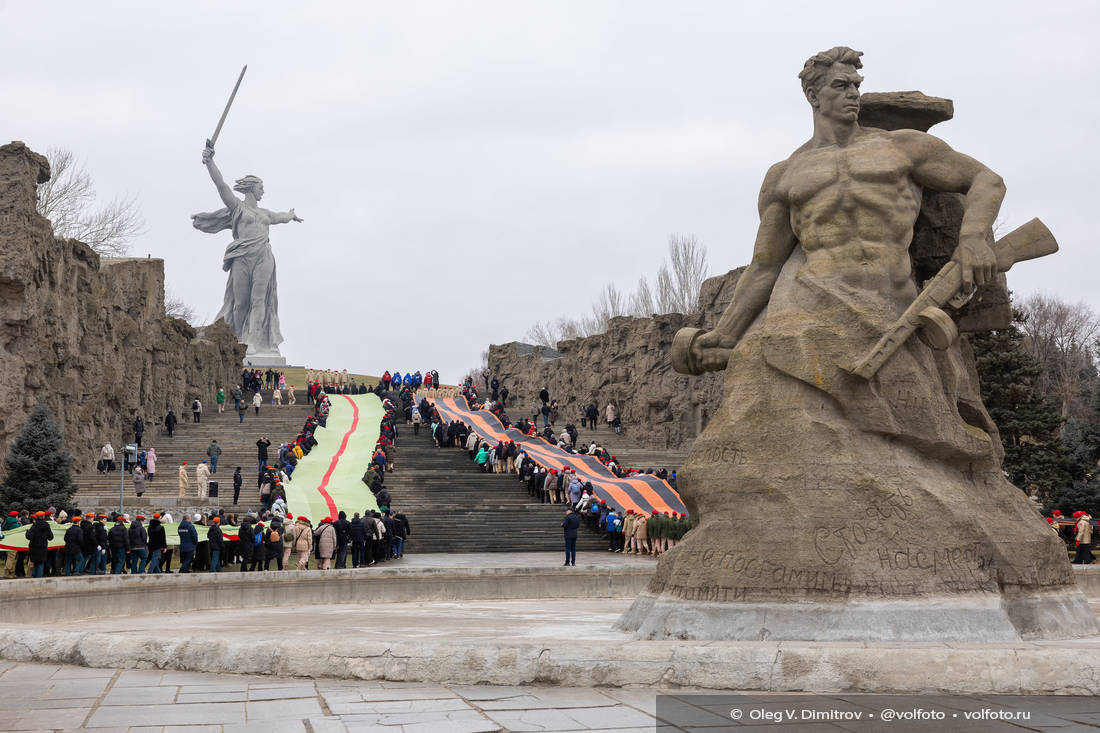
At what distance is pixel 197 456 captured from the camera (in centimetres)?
3303

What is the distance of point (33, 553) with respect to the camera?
48.3ft

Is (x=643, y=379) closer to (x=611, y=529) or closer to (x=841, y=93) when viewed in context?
(x=611, y=529)

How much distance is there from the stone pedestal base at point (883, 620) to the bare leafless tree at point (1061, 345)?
146 ft

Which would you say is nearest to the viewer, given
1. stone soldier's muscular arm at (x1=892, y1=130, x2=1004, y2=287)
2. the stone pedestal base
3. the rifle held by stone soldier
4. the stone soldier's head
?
the stone pedestal base

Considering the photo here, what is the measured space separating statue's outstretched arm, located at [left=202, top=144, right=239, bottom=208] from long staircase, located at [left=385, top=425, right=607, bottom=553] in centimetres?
3686

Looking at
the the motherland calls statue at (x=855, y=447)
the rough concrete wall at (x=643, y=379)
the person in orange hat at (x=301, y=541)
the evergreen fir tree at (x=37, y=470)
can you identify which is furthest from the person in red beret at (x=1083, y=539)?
the rough concrete wall at (x=643, y=379)

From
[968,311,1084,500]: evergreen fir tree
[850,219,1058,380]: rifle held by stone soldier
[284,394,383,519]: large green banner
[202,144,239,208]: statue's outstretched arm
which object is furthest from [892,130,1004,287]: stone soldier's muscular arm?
[202,144,239,208]: statue's outstretched arm

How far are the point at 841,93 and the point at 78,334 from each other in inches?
1106

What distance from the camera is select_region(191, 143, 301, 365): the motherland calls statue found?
2611 inches

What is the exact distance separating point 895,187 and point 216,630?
5.99m

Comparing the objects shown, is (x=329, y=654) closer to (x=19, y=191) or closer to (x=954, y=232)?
(x=954, y=232)

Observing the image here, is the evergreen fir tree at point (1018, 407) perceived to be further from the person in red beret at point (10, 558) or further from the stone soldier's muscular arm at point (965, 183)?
the person in red beret at point (10, 558)

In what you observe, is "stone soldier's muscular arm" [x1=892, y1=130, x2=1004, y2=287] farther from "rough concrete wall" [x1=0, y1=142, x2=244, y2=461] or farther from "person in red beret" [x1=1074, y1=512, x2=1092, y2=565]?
"rough concrete wall" [x1=0, y1=142, x2=244, y2=461]

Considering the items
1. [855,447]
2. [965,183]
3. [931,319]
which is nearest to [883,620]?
[855,447]
